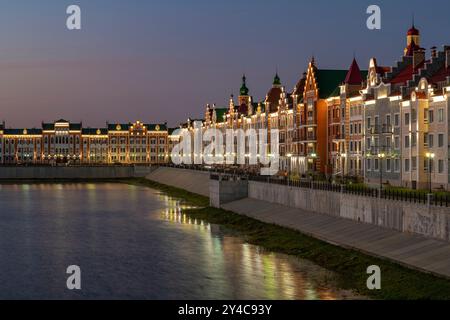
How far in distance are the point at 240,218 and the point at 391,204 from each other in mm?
28362

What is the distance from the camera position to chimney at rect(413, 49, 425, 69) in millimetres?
80625

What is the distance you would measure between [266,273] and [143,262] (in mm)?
10494

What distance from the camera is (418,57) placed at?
80.8 meters

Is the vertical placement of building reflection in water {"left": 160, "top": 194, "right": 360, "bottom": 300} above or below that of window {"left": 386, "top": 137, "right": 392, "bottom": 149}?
below

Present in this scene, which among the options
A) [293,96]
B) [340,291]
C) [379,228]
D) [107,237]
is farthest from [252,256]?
[293,96]

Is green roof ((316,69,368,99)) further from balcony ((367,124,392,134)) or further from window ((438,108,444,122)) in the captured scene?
window ((438,108,444,122))

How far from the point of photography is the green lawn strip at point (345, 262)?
125ft

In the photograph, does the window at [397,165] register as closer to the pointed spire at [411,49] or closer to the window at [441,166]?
the window at [441,166]

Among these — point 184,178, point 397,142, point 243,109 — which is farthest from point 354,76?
point 243,109

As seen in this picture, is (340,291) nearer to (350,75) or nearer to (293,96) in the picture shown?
(350,75)

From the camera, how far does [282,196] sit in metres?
77.1

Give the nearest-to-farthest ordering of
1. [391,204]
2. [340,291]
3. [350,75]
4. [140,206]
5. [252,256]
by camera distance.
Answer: [340,291] → [391,204] → [252,256] → [350,75] → [140,206]

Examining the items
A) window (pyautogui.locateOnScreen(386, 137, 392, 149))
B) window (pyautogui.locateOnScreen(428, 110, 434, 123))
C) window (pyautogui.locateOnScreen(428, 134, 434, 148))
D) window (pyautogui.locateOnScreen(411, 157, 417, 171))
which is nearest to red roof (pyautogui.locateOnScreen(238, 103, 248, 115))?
window (pyautogui.locateOnScreen(386, 137, 392, 149))

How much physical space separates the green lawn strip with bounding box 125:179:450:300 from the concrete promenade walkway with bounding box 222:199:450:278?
2.54ft
